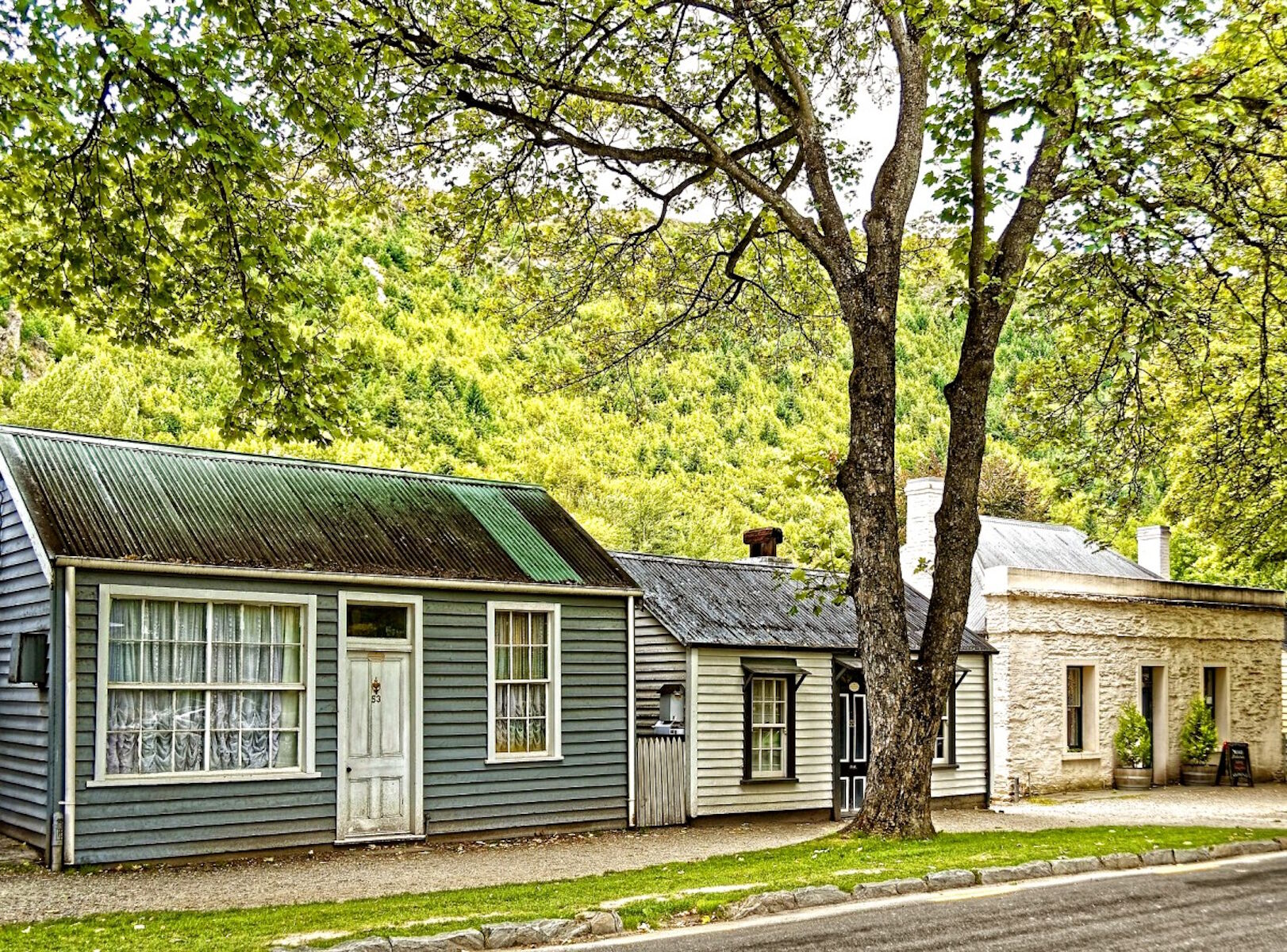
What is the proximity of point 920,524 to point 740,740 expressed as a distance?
9.40 metres

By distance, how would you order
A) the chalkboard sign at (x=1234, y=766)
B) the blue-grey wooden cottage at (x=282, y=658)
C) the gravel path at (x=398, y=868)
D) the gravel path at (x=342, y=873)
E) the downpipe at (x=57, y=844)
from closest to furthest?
the gravel path at (x=342, y=873) < the gravel path at (x=398, y=868) < the downpipe at (x=57, y=844) < the blue-grey wooden cottage at (x=282, y=658) < the chalkboard sign at (x=1234, y=766)

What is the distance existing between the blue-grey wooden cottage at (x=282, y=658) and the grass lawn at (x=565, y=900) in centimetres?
350

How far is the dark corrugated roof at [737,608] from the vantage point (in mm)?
18219

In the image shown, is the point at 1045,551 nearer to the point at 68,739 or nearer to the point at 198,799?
the point at 198,799

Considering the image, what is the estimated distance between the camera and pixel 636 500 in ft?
173

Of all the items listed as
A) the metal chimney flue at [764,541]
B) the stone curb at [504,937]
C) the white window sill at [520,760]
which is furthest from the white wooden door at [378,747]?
the metal chimney flue at [764,541]

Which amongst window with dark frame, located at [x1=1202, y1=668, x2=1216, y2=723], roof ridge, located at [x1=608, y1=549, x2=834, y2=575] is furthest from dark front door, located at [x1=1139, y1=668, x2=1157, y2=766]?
roof ridge, located at [x1=608, y1=549, x2=834, y2=575]

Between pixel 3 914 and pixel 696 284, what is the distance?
12.5 metres

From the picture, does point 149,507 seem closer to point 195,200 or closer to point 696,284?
point 195,200

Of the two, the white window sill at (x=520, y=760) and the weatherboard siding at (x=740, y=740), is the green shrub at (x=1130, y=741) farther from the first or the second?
the white window sill at (x=520, y=760)

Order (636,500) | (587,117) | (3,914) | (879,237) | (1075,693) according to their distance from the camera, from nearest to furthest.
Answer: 1. (3,914)
2. (879,237)
3. (587,117)
4. (1075,693)
5. (636,500)

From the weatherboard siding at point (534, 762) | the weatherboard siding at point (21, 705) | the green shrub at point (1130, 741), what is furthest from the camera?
the green shrub at point (1130, 741)

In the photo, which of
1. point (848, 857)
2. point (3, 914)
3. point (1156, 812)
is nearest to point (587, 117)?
point (848, 857)

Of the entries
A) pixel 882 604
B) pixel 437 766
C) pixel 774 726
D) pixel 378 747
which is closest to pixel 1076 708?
pixel 774 726
